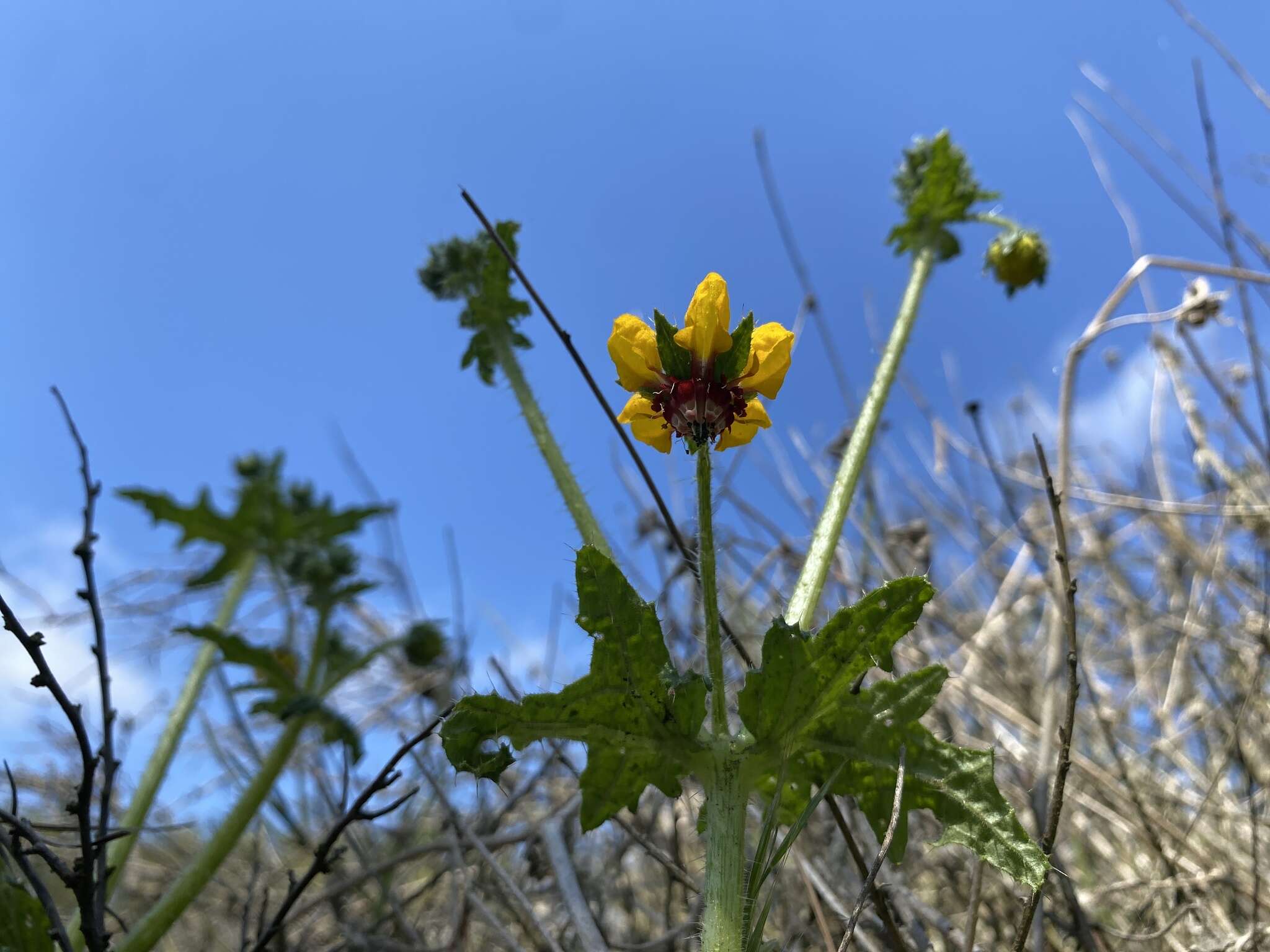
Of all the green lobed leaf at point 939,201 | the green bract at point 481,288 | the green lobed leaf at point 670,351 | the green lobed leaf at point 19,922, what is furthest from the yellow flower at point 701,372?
the green lobed leaf at point 19,922

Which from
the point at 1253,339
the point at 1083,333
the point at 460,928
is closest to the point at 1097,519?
the point at 1253,339

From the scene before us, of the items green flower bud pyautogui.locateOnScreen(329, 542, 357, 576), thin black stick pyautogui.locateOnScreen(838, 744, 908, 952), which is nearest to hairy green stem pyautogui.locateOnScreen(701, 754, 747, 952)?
thin black stick pyautogui.locateOnScreen(838, 744, 908, 952)

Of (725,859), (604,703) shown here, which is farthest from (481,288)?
(725,859)

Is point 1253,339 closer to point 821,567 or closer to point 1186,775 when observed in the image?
point 1186,775

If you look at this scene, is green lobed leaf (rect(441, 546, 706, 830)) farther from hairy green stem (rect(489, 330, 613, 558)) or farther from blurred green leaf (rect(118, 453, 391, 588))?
blurred green leaf (rect(118, 453, 391, 588))

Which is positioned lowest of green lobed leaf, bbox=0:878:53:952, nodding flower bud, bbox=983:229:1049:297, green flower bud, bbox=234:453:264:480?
green lobed leaf, bbox=0:878:53:952

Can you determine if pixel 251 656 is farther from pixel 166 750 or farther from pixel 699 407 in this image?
pixel 699 407
